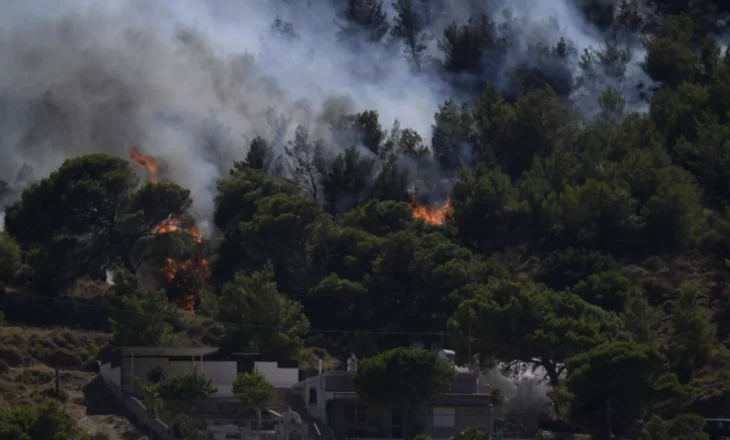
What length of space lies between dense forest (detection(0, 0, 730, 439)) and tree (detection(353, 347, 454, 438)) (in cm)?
463

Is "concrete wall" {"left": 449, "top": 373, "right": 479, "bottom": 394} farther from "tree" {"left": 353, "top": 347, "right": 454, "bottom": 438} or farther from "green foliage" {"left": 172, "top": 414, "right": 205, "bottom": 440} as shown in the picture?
"green foliage" {"left": 172, "top": 414, "right": 205, "bottom": 440}

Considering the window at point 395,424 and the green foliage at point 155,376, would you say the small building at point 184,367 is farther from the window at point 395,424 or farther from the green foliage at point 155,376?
the window at point 395,424

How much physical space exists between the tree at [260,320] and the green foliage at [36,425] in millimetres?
18881

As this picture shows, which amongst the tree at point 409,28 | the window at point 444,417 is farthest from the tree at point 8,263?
the tree at point 409,28

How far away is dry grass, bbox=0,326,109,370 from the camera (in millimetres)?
75188

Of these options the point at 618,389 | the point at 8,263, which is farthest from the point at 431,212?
the point at 618,389

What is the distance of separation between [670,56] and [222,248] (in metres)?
38.1

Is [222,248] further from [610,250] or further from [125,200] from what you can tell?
[610,250]

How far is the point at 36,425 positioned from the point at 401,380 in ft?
46.3

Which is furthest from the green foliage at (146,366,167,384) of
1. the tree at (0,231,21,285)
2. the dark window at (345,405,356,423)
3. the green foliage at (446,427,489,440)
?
the tree at (0,231,21,285)

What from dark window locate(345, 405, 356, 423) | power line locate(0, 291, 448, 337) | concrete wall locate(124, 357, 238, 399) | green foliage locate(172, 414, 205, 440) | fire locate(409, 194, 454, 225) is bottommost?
green foliage locate(172, 414, 205, 440)

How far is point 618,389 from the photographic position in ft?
206

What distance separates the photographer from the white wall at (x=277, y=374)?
71375 mm

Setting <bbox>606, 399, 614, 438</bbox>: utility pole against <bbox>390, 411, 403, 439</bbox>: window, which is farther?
<bbox>390, 411, 403, 439</bbox>: window
